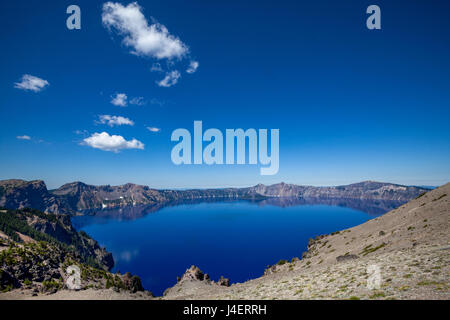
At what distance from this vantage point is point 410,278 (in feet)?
51.9

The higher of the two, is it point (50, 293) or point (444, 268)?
point (444, 268)

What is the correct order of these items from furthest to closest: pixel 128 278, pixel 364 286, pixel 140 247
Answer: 1. pixel 140 247
2. pixel 128 278
3. pixel 364 286

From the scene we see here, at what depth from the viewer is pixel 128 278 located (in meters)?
59.2

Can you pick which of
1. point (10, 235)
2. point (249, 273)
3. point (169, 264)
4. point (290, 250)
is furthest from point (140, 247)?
point (290, 250)

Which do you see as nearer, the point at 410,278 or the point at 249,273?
the point at 410,278
